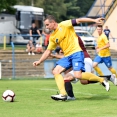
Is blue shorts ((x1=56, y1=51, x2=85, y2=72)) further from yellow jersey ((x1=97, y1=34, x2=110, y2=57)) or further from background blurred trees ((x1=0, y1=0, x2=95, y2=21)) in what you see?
background blurred trees ((x1=0, y1=0, x2=95, y2=21))

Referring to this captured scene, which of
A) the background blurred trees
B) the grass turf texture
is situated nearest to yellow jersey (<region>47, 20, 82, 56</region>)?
the grass turf texture

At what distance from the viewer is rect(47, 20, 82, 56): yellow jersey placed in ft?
41.2

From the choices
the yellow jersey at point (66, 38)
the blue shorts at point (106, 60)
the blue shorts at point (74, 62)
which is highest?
the yellow jersey at point (66, 38)

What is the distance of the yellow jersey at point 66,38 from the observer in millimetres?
12562

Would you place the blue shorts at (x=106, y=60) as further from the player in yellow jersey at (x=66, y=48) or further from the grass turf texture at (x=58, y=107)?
the player in yellow jersey at (x=66, y=48)

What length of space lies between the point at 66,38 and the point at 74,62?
574 mm

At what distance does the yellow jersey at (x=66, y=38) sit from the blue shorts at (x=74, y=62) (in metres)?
0.10

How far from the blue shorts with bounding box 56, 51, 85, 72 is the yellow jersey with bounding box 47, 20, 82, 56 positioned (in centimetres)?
10

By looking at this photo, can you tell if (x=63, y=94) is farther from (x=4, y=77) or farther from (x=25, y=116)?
(x=4, y=77)

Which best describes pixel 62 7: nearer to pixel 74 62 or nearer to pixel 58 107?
pixel 74 62

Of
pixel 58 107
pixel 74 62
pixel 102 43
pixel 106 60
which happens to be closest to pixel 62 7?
pixel 106 60

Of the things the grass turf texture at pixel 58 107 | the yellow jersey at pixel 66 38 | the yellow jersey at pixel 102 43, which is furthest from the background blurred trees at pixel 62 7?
the yellow jersey at pixel 66 38

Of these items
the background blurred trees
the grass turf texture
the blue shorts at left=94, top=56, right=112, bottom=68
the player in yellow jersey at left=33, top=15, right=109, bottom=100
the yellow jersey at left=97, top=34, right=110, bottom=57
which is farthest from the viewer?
the background blurred trees

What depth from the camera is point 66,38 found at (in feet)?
41.4
